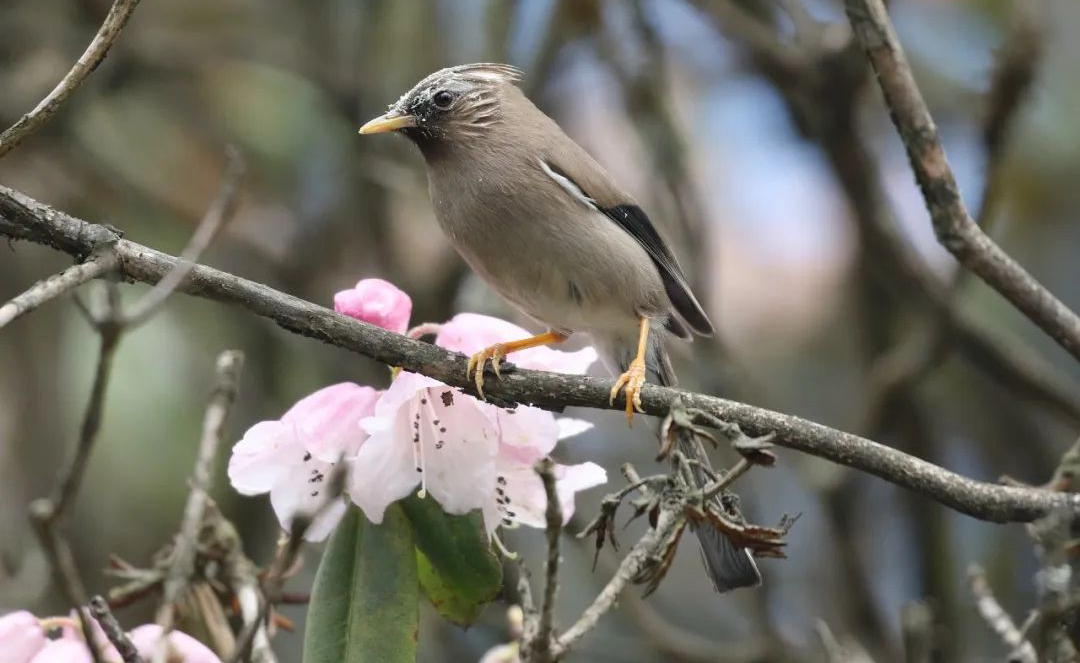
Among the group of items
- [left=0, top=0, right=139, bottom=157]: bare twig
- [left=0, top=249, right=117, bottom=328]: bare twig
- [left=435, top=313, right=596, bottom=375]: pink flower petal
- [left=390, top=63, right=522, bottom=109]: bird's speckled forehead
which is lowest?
[left=0, top=249, right=117, bottom=328]: bare twig

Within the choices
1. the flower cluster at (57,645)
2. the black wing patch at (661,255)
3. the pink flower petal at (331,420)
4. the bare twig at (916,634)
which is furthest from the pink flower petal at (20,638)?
the black wing patch at (661,255)

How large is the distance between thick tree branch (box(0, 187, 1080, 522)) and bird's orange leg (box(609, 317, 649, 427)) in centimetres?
5

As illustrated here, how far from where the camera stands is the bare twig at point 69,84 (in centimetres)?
183

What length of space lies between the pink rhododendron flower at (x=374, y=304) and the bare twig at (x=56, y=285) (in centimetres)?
44

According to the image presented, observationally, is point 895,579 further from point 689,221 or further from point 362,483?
point 362,483

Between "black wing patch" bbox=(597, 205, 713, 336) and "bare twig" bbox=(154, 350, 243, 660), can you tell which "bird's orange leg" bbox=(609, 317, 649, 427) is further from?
"bare twig" bbox=(154, 350, 243, 660)

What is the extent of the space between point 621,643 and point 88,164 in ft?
9.66

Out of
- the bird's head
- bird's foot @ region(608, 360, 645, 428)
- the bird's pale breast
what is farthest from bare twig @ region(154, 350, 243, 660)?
the bird's head

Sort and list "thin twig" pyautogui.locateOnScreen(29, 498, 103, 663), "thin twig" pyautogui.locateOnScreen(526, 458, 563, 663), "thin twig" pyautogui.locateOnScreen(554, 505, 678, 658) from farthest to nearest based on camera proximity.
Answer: "thin twig" pyautogui.locateOnScreen(554, 505, 678, 658), "thin twig" pyautogui.locateOnScreen(526, 458, 563, 663), "thin twig" pyautogui.locateOnScreen(29, 498, 103, 663)

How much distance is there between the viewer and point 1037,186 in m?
6.32

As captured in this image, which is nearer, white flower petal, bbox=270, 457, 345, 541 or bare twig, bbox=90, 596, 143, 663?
bare twig, bbox=90, 596, 143, 663

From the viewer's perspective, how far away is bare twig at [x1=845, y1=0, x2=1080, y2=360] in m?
2.77

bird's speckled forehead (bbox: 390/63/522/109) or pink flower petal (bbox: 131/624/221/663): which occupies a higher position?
bird's speckled forehead (bbox: 390/63/522/109)

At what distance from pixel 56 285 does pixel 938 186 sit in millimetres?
1896
